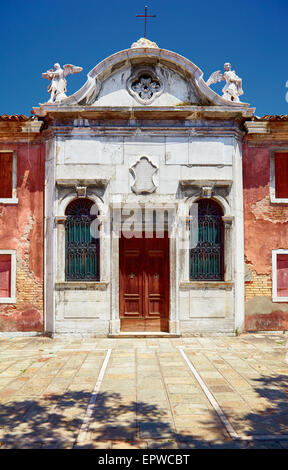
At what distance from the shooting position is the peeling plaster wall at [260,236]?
10867mm

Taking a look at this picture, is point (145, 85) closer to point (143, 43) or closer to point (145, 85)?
point (145, 85)

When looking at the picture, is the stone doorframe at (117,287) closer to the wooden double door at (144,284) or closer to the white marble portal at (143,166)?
the white marble portal at (143,166)

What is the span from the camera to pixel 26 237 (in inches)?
431

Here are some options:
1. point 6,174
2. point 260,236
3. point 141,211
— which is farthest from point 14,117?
point 260,236

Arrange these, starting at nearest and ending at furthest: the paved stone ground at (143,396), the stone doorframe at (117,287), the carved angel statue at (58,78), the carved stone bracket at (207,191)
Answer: the paved stone ground at (143,396)
the stone doorframe at (117,287)
the carved stone bracket at (207,191)
the carved angel statue at (58,78)

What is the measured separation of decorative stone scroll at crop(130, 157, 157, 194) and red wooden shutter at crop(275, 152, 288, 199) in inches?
141

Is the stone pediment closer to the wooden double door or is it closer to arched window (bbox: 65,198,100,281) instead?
arched window (bbox: 65,198,100,281)

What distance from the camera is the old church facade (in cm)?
1038

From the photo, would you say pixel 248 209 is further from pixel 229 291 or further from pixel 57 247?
pixel 57 247

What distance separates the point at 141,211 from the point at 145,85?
3540mm

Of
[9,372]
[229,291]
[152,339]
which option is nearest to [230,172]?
[229,291]

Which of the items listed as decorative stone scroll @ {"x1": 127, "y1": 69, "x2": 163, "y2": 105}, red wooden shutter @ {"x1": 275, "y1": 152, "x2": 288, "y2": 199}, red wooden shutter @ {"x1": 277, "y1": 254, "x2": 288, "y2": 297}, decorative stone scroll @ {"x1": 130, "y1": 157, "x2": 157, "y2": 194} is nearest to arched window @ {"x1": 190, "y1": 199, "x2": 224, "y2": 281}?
decorative stone scroll @ {"x1": 130, "y1": 157, "x2": 157, "y2": 194}

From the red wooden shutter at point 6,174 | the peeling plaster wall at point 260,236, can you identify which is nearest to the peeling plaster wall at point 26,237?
the red wooden shutter at point 6,174

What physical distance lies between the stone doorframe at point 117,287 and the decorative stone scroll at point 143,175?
23.7 inches
